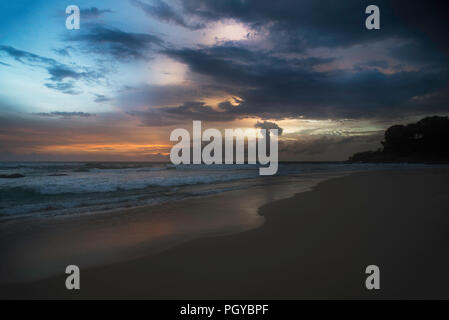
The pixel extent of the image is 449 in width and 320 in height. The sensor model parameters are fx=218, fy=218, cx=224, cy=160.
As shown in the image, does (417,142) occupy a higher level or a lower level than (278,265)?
higher

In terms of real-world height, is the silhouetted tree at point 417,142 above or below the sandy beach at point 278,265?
above

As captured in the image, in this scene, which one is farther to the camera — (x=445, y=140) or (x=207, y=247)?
(x=445, y=140)

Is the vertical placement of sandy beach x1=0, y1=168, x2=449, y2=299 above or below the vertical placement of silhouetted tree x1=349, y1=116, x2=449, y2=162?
below

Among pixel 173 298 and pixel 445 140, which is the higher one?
pixel 445 140

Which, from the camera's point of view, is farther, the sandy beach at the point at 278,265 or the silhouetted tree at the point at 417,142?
the silhouetted tree at the point at 417,142

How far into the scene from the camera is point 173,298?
9.23ft

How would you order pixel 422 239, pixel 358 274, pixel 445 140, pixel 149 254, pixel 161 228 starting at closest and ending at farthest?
pixel 358 274 → pixel 149 254 → pixel 422 239 → pixel 161 228 → pixel 445 140

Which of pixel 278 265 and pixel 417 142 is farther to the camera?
Answer: pixel 417 142

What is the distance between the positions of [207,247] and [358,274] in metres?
2.62

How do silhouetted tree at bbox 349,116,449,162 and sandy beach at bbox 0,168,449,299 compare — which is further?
silhouetted tree at bbox 349,116,449,162
